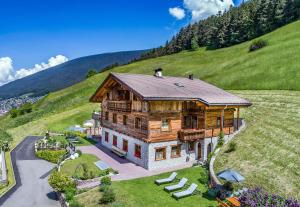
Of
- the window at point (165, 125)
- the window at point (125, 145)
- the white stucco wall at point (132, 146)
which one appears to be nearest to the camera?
the white stucco wall at point (132, 146)

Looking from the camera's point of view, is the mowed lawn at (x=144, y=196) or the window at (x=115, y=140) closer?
the mowed lawn at (x=144, y=196)

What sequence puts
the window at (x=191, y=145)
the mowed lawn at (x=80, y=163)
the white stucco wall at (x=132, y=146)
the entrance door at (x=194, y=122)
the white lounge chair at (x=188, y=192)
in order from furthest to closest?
1. the entrance door at (x=194, y=122)
2. the window at (x=191, y=145)
3. the mowed lawn at (x=80, y=163)
4. the white stucco wall at (x=132, y=146)
5. the white lounge chair at (x=188, y=192)

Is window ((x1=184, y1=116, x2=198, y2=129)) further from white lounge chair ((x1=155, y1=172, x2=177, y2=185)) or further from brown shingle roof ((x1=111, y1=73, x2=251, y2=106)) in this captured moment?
white lounge chair ((x1=155, y1=172, x2=177, y2=185))

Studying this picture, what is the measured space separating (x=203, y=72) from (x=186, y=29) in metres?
73.7

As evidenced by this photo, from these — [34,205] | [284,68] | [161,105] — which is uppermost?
[284,68]

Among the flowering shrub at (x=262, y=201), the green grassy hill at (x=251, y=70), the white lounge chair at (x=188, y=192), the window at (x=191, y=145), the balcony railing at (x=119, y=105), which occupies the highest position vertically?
the green grassy hill at (x=251, y=70)

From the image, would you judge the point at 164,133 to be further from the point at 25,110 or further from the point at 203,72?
the point at 25,110

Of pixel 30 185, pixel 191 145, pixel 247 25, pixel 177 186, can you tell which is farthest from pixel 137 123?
pixel 247 25

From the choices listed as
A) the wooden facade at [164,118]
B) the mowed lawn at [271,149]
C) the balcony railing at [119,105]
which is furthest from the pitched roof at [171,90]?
the mowed lawn at [271,149]

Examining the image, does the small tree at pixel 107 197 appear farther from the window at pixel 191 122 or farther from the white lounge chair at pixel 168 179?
the window at pixel 191 122

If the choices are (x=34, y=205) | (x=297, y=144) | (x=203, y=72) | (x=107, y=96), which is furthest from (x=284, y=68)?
(x=34, y=205)

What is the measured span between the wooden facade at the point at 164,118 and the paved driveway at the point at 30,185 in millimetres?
10029

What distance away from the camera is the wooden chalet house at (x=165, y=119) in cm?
3028

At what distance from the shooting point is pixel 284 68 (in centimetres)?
5828
